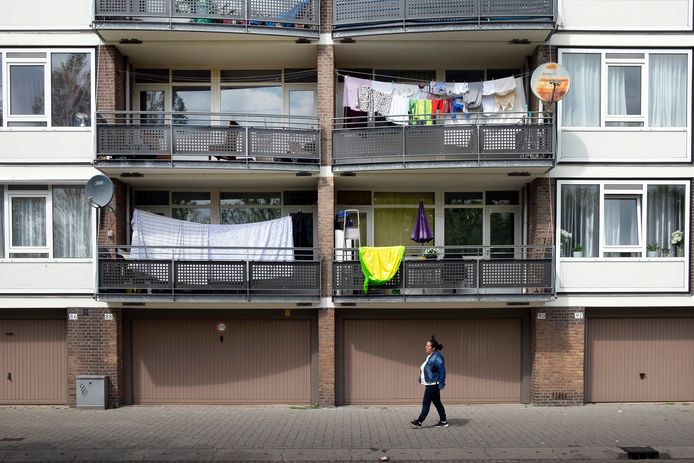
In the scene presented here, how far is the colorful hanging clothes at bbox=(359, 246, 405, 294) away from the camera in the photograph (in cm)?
1366

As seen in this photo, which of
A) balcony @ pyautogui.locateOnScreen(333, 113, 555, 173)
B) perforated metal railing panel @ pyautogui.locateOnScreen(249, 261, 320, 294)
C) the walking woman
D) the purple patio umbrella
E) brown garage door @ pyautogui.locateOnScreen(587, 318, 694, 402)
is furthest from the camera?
the purple patio umbrella

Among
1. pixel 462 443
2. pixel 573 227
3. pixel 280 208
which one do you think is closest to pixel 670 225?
pixel 573 227

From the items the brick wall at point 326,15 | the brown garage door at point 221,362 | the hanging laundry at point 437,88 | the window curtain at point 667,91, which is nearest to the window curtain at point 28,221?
the brown garage door at point 221,362

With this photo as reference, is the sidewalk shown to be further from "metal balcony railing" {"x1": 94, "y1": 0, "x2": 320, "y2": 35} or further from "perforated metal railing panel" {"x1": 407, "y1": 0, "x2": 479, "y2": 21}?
"perforated metal railing panel" {"x1": 407, "y1": 0, "x2": 479, "y2": 21}

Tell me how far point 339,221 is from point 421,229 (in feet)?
6.40

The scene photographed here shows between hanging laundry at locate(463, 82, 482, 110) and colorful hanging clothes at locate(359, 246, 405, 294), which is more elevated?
hanging laundry at locate(463, 82, 482, 110)

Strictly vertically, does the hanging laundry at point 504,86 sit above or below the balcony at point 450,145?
above

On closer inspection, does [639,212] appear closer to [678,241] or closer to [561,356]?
[678,241]

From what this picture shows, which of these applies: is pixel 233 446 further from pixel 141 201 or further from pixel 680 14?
pixel 680 14

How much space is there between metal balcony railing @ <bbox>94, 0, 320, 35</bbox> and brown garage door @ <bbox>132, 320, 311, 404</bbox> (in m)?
6.70

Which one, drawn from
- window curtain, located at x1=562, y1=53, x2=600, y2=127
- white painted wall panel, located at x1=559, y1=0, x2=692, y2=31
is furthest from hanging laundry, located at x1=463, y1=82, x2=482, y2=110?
white painted wall panel, located at x1=559, y1=0, x2=692, y2=31

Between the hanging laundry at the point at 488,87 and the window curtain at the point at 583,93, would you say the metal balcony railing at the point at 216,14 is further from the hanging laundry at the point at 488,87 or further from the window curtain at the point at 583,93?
the window curtain at the point at 583,93

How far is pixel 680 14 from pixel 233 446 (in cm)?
1328

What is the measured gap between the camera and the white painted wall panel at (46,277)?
14086 millimetres
